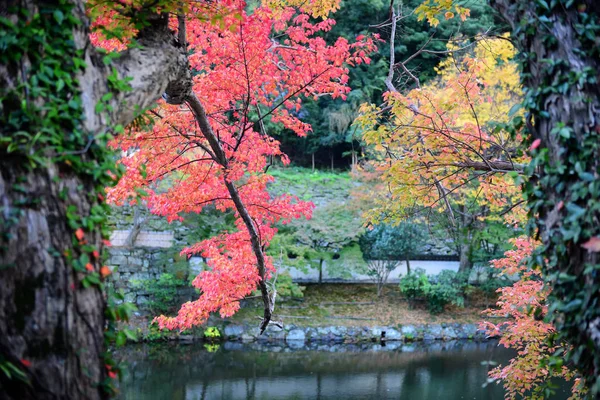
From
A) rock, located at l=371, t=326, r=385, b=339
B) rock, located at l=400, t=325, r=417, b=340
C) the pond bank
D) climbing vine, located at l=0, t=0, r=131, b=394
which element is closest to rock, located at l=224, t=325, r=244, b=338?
the pond bank

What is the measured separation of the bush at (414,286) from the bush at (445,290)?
128 millimetres

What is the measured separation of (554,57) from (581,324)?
1.00 meters

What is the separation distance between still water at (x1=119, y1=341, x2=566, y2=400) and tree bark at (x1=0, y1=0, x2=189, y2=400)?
5472 millimetres

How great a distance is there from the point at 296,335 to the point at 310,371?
158cm

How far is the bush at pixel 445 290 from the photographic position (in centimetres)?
1000

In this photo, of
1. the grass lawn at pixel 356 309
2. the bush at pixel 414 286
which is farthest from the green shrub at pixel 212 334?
the bush at pixel 414 286

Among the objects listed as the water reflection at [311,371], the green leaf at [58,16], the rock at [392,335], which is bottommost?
the water reflection at [311,371]

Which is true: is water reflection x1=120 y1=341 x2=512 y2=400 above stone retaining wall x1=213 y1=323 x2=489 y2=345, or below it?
below

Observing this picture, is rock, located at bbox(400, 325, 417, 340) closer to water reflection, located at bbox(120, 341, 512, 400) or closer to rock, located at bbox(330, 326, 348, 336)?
water reflection, located at bbox(120, 341, 512, 400)

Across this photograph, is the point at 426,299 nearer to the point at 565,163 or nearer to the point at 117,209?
the point at 117,209

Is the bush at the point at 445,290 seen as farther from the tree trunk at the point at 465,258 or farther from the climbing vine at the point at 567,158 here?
the climbing vine at the point at 567,158

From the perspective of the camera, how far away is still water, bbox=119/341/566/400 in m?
7.01

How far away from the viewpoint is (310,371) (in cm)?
785

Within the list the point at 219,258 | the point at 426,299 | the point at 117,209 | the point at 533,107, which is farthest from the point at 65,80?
the point at 426,299
